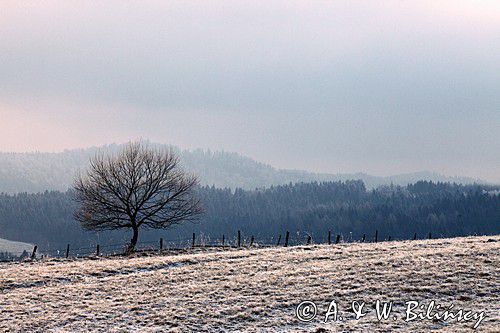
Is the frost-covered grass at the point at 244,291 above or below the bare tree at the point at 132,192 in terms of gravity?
below

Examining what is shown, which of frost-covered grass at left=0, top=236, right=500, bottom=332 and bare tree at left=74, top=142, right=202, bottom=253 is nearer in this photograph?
frost-covered grass at left=0, top=236, right=500, bottom=332

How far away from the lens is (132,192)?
5681 centimetres

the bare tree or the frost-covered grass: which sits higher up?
the bare tree

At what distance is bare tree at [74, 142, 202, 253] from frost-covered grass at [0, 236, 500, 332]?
23.5m

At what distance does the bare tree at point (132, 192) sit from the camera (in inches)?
2227

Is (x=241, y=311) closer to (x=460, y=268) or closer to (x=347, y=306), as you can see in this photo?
(x=347, y=306)

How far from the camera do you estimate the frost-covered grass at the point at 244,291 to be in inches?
789

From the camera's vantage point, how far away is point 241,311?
69.4 ft

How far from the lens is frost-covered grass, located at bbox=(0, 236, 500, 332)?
2005 cm

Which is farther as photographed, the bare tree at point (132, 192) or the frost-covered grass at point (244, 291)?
the bare tree at point (132, 192)

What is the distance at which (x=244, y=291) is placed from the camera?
79.2ft

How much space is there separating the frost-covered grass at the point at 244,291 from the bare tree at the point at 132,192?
23.5 meters

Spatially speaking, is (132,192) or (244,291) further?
(132,192)

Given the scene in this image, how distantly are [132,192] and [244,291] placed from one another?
1375 inches
